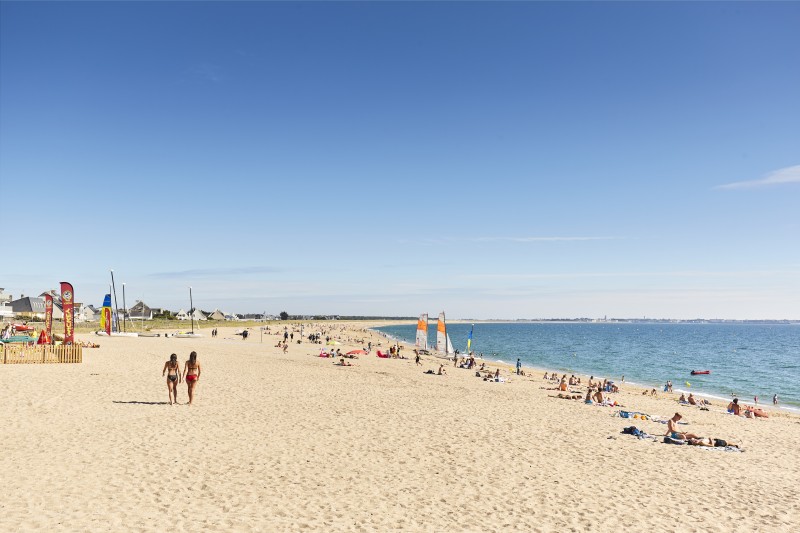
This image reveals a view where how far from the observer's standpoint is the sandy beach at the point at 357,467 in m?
7.55

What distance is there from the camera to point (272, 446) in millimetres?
11164

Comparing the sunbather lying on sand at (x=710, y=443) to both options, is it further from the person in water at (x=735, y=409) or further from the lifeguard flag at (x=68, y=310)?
the lifeguard flag at (x=68, y=310)

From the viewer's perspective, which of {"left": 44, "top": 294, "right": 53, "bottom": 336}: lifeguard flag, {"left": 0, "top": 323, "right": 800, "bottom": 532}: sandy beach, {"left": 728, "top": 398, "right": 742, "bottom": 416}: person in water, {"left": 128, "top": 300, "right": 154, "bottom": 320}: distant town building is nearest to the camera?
{"left": 0, "top": 323, "right": 800, "bottom": 532}: sandy beach

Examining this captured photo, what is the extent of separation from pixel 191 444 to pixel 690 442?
13141mm

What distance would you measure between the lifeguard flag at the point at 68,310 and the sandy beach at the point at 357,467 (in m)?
7.94

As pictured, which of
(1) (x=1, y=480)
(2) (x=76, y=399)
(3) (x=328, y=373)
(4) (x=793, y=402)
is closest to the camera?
(1) (x=1, y=480)

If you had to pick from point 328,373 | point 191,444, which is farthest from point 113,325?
point 191,444

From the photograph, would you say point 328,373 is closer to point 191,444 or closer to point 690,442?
point 191,444

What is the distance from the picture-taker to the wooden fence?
23281mm

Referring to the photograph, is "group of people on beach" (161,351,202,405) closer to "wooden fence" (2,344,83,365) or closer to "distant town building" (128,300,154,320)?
"wooden fence" (2,344,83,365)

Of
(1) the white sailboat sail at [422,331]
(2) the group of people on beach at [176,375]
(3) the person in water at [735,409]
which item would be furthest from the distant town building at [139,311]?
(3) the person in water at [735,409]

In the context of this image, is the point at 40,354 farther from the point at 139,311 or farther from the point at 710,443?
the point at 139,311

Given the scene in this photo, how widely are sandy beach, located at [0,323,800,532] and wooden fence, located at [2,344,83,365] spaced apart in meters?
6.33

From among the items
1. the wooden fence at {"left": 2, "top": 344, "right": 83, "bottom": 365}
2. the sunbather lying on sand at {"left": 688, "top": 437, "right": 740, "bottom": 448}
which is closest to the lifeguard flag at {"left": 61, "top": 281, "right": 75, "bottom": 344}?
the wooden fence at {"left": 2, "top": 344, "right": 83, "bottom": 365}
